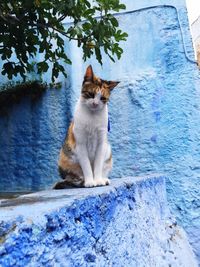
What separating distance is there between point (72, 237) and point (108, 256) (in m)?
0.34

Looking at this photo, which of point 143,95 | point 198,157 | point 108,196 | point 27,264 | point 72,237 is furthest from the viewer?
point 143,95

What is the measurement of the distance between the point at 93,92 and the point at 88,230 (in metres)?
1.23

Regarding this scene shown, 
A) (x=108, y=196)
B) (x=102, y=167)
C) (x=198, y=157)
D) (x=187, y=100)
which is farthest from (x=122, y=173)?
(x=108, y=196)

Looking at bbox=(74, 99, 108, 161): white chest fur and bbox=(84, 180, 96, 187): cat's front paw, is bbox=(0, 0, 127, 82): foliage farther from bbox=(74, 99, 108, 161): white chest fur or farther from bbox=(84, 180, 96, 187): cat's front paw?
bbox=(84, 180, 96, 187): cat's front paw

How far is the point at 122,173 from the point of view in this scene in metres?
3.82

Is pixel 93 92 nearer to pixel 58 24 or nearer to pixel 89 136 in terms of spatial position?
pixel 89 136

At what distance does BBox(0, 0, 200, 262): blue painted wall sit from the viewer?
371 centimetres

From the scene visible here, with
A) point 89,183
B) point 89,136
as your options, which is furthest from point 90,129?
point 89,183

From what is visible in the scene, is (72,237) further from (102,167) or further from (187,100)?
(187,100)

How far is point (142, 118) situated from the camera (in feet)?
12.9

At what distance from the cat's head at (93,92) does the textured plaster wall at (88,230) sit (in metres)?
0.62

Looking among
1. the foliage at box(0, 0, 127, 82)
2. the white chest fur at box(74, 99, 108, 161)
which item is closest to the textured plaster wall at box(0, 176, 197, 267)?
the white chest fur at box(74, 99, 108, 161)

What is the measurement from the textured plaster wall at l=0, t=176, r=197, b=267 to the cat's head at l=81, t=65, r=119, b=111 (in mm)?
622

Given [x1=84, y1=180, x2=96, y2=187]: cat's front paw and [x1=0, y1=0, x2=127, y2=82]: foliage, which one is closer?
[x1=84, y1=180, x2=96, y2=187]: cat's front paw
